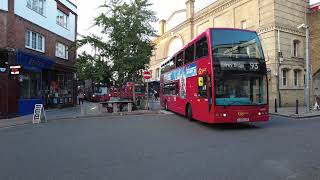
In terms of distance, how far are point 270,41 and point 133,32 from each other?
11434mm

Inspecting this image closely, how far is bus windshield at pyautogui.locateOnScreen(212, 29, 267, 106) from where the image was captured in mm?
12656

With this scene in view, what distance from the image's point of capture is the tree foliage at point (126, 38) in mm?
24672

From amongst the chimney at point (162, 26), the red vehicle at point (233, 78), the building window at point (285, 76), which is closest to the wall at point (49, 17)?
the red vehicle at point (233, 78)

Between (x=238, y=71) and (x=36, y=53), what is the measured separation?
1596 centimetres

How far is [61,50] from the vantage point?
92.0 feet

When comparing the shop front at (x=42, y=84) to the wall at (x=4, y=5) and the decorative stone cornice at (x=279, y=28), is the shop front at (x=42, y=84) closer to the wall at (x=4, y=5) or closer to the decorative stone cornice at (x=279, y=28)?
the wall at (x=4, y=5)

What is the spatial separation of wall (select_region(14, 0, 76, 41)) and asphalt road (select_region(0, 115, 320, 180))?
1196cm

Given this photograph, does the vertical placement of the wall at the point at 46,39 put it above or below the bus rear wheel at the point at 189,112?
above

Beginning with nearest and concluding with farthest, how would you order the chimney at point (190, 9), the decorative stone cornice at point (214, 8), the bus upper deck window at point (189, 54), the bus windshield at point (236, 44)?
the bus windshield at point (236, 44) < the bus upper deck window at point (189, 54) < the decorative stone cornice at point (214, 8) < the chimney at point (190, 9)

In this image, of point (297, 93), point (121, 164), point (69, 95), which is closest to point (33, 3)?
point (69, 95)

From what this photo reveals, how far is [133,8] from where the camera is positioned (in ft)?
82.1

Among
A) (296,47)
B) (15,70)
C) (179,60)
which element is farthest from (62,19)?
(296,47)

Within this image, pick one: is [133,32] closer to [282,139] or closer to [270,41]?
[270,41]

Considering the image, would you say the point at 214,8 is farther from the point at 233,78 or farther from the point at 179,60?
the point at 233,78
